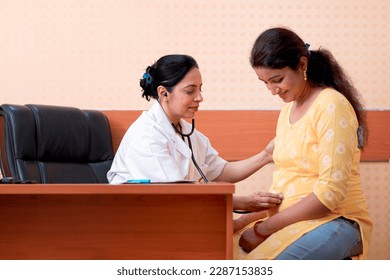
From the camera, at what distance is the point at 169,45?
11.0 ft

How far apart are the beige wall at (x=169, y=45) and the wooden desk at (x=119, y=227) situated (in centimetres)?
158

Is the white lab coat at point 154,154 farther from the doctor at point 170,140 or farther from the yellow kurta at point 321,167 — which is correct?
the yellow kurta at point 321,167

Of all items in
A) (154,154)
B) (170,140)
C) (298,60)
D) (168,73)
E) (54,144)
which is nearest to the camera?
(298,60)

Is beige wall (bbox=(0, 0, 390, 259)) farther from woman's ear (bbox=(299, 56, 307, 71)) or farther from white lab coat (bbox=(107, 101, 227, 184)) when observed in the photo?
woman's ear (bbox=(299, 56, 307, 71))

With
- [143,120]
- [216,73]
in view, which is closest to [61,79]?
[216,73]

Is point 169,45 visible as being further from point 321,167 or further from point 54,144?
point 321,167

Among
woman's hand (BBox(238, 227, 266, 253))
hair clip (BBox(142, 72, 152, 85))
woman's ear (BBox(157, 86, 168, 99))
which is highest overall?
hair clip (BBox(142, 72, 152, 85))

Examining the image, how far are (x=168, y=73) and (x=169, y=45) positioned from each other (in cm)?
82

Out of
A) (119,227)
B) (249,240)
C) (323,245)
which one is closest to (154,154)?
(249,240)

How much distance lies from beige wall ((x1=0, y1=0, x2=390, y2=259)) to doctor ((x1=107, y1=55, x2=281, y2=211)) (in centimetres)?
70

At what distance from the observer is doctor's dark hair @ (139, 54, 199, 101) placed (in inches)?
100

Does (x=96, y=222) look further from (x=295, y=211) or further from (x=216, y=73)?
(x=216, y=73)

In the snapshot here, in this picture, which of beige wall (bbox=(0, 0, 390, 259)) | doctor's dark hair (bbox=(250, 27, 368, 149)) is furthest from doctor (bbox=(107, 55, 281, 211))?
beige wall (bbox=(0, 0, 390, 259))

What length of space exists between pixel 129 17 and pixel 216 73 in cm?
54
